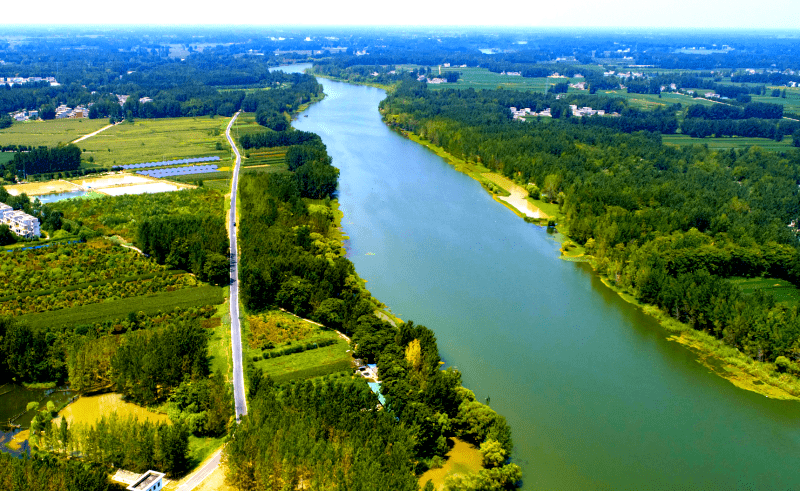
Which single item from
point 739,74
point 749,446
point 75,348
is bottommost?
point 749,446

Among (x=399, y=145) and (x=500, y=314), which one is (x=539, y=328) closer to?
(x=500, y=314)

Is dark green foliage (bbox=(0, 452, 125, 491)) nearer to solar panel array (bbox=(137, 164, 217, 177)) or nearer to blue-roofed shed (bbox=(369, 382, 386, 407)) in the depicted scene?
blue-roofed shed (bbox=(369, 382, 386, 407))

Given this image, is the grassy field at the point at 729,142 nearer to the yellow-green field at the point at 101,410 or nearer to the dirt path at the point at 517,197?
the dirt path at the point at 517,197

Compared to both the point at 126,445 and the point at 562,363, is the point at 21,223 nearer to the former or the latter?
the point at 126,445

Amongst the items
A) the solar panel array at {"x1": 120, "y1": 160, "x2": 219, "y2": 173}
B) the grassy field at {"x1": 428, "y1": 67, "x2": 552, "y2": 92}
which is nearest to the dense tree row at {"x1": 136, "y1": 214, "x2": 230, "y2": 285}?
the solar panel array at {"x1": 120, "y1": 160, "x2": 219, "y2": 173}

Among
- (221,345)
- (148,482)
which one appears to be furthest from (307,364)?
(148,482)

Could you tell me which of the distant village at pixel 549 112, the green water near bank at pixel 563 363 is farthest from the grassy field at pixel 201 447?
the distant village at pixel 549 112

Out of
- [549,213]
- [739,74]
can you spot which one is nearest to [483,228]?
[549,213]

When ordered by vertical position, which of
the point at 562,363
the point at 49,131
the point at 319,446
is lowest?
the point at 562,363
